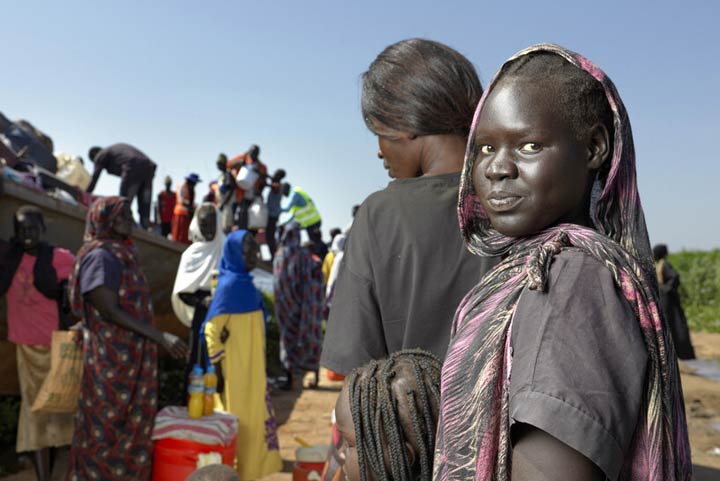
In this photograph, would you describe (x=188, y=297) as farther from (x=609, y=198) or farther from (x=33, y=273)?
(x=609, y=198)

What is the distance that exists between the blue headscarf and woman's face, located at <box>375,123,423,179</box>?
3.72 m

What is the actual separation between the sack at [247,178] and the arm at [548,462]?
10.6 meters

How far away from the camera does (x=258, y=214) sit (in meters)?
11.6

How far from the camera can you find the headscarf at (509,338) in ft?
2.85

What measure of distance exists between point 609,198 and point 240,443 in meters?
4.62

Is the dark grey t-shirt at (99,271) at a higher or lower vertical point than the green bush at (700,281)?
higher

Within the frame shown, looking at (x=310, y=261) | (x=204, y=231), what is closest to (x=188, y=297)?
(x=204, y=231)

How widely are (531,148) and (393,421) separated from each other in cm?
62

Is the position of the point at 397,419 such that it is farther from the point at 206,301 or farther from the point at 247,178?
the point at 247,178

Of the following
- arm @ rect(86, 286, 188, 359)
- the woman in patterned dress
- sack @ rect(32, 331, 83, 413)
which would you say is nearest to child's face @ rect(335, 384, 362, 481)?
arm @ rect(86, 286, 188, 359)

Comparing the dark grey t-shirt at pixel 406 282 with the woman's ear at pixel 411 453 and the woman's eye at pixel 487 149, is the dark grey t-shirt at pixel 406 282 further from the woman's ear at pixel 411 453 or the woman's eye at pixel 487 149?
the woman's eye at pixel 487 149

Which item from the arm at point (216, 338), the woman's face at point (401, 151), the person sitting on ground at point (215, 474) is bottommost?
the person sitting on ground at point (215, 474)

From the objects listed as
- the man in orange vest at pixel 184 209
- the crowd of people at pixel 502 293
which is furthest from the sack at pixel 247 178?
the crowd of people at pixel 502 293

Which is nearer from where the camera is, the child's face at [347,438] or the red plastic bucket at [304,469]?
the child's face at [347,438]
